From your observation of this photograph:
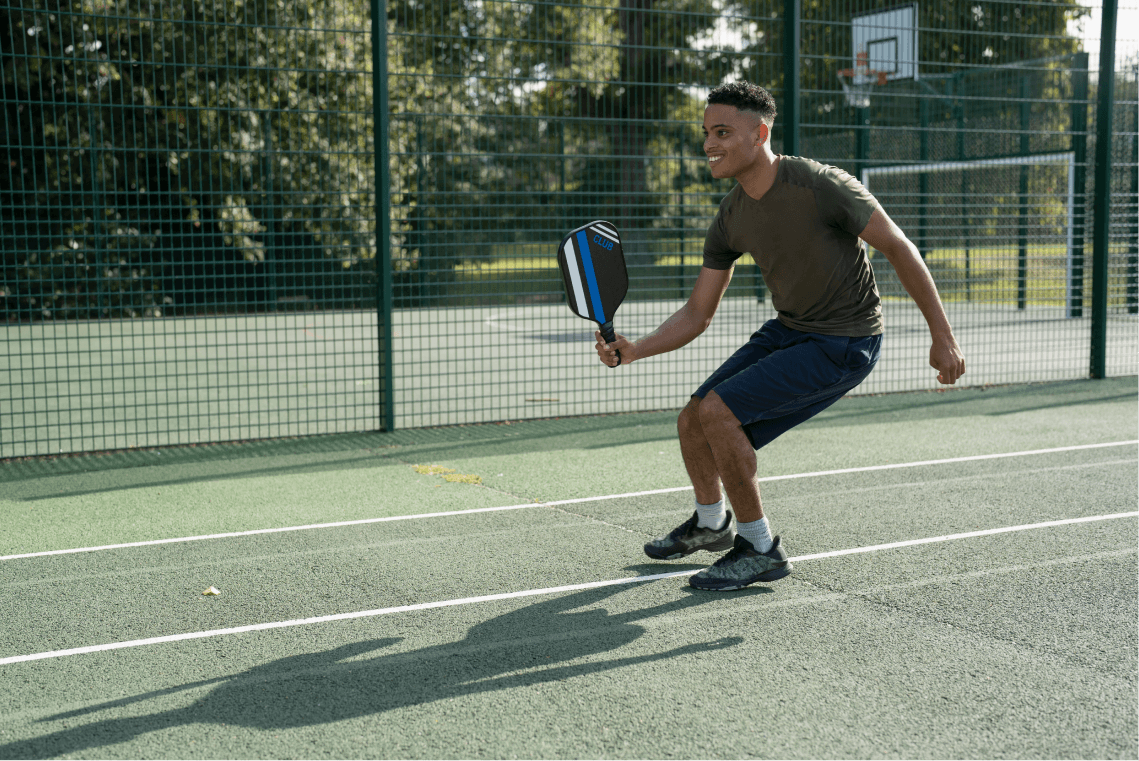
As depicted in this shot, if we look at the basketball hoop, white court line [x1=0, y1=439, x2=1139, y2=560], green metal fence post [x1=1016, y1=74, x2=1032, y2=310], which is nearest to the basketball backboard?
the basketball hoop

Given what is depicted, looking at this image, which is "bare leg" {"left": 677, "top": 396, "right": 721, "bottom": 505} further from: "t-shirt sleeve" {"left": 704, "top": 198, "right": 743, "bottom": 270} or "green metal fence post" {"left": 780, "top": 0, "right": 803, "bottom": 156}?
"green metal fence post" {"left": 780, "top": 0, "right": 803, "bottom": 156}

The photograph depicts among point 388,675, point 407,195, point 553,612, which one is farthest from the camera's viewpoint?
point 407,195

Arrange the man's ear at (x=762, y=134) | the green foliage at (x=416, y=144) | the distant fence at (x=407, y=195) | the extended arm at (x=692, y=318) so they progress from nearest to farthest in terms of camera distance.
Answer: the man's ear at (x=762, y=134)
the extended arm at (x=692, y=318)
the distant fence at (x=407, y=195)
the green foliage at (x=416, y=144)

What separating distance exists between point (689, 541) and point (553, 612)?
0.90 metres

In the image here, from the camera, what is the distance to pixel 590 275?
4395 mm

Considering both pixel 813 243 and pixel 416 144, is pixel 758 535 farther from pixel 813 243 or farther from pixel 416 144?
pixel 416 144

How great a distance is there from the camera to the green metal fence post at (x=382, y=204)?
7809mm

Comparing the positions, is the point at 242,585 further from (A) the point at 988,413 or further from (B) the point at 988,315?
(B) the point at 988,315

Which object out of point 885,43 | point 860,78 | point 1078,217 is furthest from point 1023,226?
point 860,78

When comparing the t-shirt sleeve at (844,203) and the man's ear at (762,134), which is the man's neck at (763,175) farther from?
the t-shirt sleeve at (844,203)

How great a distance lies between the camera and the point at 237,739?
3.07 meters

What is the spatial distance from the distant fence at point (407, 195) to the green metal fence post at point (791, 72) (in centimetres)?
2

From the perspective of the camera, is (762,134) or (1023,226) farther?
(1023,226)

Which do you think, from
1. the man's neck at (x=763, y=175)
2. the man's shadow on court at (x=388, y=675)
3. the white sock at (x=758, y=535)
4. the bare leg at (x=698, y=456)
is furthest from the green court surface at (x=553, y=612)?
the man's neck at (x=763, y=175)
